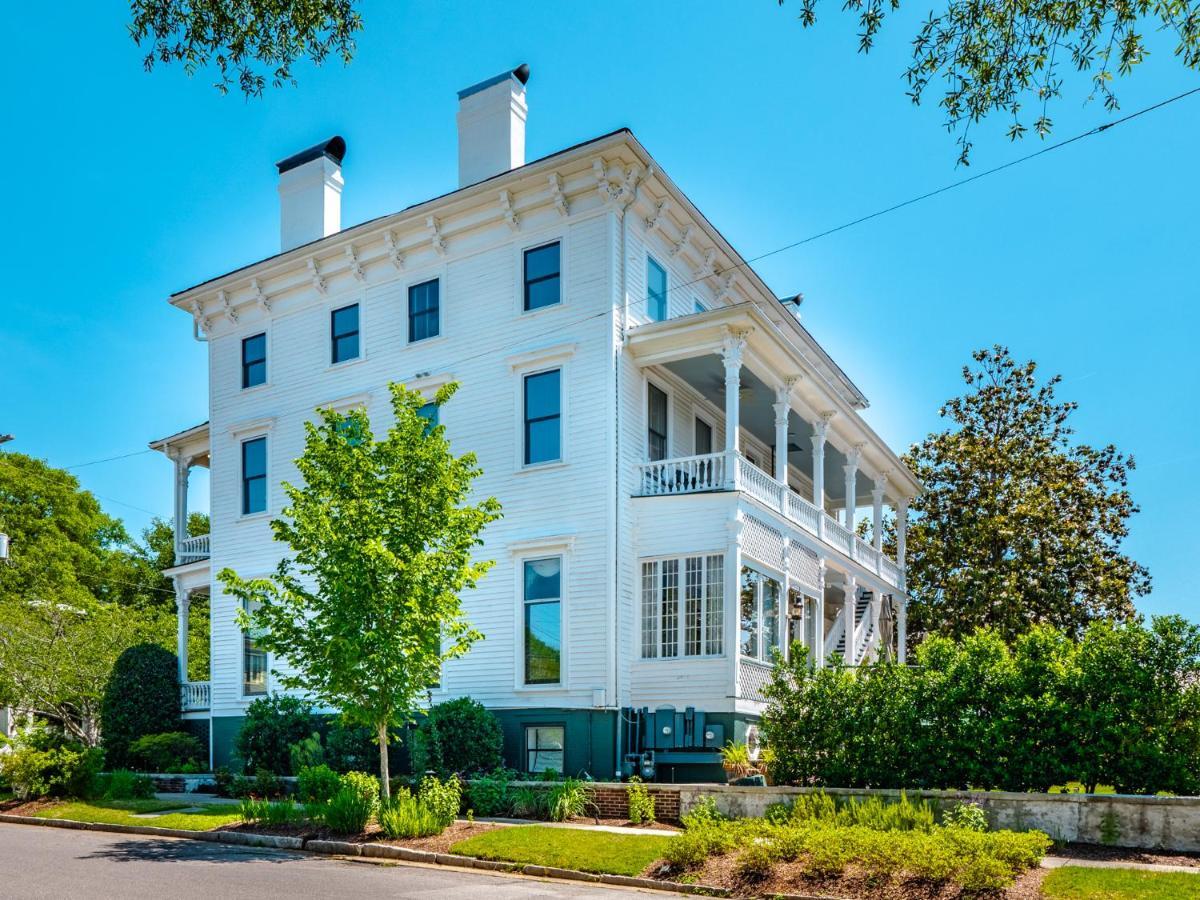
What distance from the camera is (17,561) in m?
49.0

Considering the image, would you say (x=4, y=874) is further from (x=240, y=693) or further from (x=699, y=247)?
(x=699, y=247)

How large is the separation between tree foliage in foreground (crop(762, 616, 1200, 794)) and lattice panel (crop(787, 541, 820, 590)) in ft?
21.8

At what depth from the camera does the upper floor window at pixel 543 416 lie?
932 inches

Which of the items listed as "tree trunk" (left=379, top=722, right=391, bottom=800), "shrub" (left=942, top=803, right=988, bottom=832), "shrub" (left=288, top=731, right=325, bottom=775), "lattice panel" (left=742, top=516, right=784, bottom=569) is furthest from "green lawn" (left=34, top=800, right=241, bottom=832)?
"shrub" (left=942, top=803, right=988, bottom=832)

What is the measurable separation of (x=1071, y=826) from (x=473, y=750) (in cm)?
1025

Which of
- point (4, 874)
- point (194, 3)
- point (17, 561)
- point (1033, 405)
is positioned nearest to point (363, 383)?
point (4, 874)

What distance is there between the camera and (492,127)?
86.5ft

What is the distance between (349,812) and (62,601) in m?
33.7

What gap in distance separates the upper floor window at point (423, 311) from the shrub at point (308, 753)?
27.9 feet

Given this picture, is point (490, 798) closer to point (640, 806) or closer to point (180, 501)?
point (640, 806)

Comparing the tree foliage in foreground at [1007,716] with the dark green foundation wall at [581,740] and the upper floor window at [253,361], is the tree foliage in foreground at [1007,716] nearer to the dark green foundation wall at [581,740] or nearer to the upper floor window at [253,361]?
the dark green foundation wall at [581,740]

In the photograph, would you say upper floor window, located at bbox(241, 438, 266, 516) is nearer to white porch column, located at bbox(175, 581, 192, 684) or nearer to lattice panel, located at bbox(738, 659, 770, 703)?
white porch column, located at bbox(175, 581, 192, 684)

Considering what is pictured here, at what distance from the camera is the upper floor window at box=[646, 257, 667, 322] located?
963 inches

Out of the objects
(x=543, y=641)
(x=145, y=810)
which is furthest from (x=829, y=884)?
(x=145, y=810)
